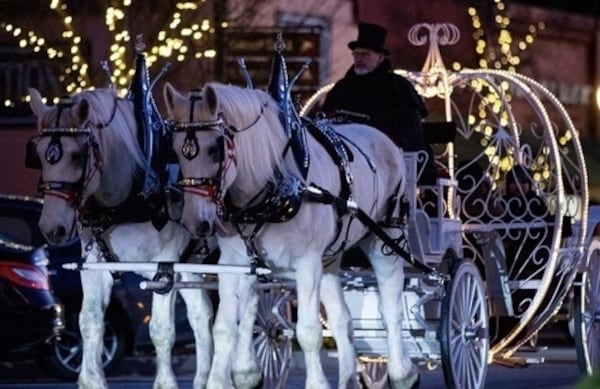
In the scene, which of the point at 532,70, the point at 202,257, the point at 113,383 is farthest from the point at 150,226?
the point at 532,70

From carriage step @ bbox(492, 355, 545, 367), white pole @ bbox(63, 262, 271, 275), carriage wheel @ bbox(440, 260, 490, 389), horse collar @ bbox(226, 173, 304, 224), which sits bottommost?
carriage step @ bbox(492, 355, 545, 367)

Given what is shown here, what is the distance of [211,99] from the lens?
11820 millimetres

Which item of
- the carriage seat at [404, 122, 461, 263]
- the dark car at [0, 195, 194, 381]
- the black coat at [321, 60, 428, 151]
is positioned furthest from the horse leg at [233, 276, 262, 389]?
the dark car at [0, 195, 194, 381]

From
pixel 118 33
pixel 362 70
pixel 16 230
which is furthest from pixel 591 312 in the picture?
pixel 118 33

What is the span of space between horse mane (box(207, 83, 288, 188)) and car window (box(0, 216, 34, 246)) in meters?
6.50

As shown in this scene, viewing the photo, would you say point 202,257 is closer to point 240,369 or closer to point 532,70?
point 240,369

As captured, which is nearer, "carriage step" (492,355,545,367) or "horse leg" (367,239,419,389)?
"horse leg" (367,239,419,389)

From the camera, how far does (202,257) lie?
13180mm

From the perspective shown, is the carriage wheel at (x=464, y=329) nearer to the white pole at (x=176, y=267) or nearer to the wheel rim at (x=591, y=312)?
the wheel rim at (x=591, y=312)

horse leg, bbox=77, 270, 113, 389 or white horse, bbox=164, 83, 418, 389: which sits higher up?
white horse, bbox=164, 83, 418, 389

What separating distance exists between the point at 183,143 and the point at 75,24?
46.4 ft

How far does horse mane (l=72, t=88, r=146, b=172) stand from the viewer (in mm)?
12375

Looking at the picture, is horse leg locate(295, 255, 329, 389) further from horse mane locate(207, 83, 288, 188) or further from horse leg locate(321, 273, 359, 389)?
horse leg locate(321, 273, 359, 389)

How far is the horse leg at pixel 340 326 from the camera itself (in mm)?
12961
